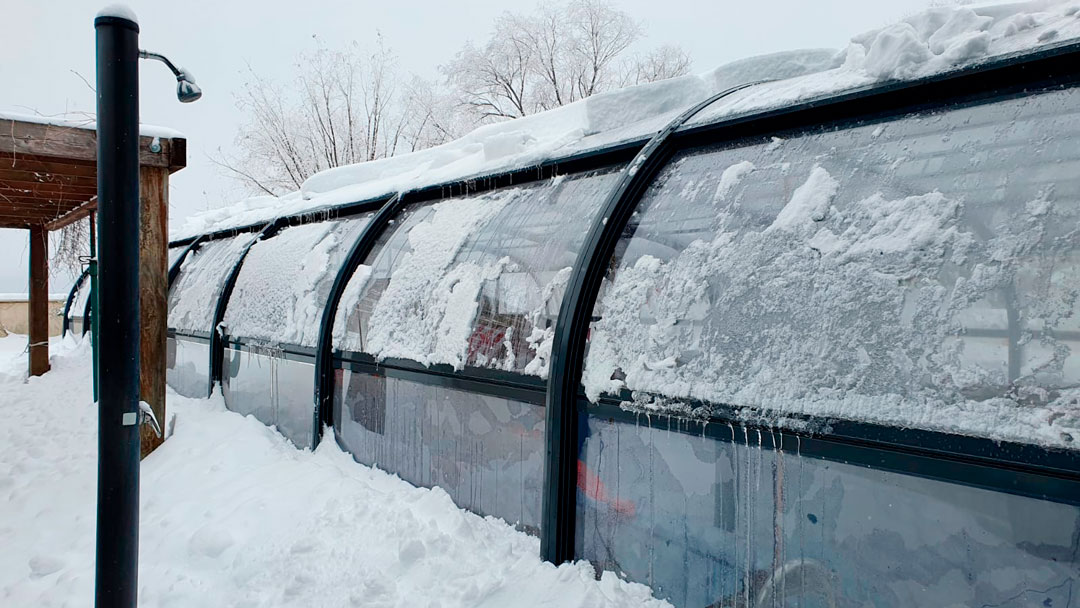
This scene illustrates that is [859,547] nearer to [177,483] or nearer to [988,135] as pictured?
[988,135]

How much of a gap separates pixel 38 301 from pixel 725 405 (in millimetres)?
11470

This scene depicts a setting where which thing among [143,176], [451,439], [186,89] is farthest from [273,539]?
[143,176]

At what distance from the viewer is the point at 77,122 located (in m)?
5.09

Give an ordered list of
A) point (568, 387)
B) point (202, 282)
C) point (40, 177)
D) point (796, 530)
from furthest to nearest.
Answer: point (202, 282)
point (40, 177)
point (568, 387)
point (796, 530)

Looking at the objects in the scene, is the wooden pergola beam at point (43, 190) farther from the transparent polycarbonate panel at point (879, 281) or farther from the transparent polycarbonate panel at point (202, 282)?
the transparent polycarbonate panel at point (879, 281)

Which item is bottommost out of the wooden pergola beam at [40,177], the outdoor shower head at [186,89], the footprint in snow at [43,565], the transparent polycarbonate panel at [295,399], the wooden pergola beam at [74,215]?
the footprint in snow at [43,565]

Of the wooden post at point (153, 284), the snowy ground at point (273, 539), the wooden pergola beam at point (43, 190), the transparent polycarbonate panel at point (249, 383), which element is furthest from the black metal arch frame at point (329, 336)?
the wooden pergola beam at point (43, 190)

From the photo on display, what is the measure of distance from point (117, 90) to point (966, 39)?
289 centimetres

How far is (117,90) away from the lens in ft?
6.79

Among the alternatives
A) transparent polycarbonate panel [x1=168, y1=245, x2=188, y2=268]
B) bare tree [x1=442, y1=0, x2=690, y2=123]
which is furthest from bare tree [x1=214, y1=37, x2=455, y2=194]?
transparent polycarbonate panel [x1=168, y1=245, x2=188, y2=268]

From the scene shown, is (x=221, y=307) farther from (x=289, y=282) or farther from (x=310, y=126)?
(x=310, y=126)

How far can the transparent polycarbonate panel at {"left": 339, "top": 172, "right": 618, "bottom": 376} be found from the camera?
3443 millimetres

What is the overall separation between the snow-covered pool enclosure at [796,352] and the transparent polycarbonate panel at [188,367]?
4.44 m

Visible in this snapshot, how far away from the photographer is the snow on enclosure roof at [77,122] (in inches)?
192
